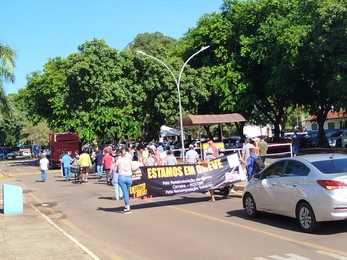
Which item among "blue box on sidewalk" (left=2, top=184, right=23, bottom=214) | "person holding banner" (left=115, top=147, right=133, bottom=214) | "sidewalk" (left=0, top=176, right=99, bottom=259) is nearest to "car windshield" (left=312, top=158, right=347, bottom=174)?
"sidewalk" (left=0, top=176, right=99, bottom=259)

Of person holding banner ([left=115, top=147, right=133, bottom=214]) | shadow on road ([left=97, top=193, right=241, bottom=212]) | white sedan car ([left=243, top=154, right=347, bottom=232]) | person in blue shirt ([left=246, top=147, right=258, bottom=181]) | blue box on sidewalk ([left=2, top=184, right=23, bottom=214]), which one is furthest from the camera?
person in blue shirt ([left=246, top=147, right=258, bottom=181])

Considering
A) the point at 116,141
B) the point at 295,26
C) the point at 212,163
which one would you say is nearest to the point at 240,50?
the point at 295,26

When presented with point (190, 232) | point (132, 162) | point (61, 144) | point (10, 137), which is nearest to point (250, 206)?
point (190, 232)

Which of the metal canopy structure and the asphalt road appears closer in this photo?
the asphalt road

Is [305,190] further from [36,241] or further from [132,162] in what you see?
[132,162]

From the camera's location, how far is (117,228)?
11008 millimetres

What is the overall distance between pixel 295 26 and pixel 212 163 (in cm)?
2301

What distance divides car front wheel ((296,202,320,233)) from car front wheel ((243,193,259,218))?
1757 mm

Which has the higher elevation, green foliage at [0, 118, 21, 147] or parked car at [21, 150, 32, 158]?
green foliage at [0, 118, 21, 147]

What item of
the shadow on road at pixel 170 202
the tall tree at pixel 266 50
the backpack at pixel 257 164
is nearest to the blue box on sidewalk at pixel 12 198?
the shadow on road at pixel 170 202

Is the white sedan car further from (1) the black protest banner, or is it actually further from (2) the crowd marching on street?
(2) the crowd marching on street

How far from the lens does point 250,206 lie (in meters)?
11.4

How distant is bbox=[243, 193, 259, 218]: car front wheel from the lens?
11.3 metres

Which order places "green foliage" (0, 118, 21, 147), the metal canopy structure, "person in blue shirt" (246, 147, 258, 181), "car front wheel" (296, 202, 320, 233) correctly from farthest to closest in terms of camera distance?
"green foliage" (0, 118, 21, 147) → the metal canopy structure → "person in blue shirt" (246, 147, 258, 181) → "car front wheel" (296, 202, 320, 233)
